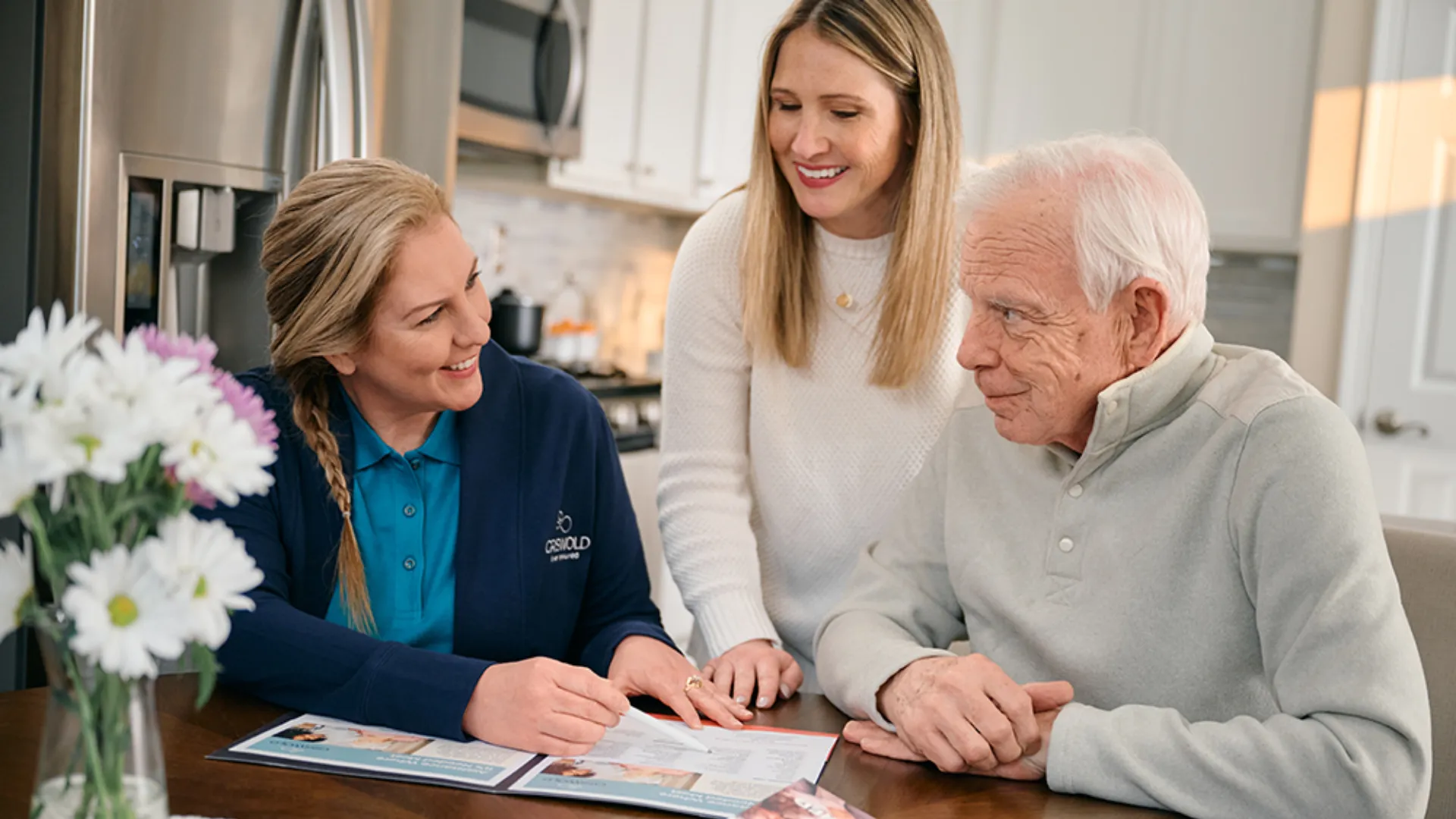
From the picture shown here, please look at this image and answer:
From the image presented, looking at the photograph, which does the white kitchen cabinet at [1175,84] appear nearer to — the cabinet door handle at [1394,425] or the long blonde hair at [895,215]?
the cabinet door handle at [1394,425]

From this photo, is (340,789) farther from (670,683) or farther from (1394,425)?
(1394,425)

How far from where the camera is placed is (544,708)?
1205 millimetres

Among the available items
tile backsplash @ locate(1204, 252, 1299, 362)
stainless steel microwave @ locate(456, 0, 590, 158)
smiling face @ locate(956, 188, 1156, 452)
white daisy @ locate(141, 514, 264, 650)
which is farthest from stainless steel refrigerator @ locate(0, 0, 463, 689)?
tile backsplash @ locate(1204, 252, 1299, 362)

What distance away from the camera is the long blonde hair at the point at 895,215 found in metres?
1.69

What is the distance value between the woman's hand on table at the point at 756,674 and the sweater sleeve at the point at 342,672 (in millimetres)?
322

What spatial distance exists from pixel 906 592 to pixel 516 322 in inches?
101

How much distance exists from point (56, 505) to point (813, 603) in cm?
125

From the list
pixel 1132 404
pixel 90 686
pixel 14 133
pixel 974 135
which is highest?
pixel 974 135

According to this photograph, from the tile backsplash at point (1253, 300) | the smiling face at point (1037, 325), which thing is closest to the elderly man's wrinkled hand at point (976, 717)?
the smiling face at point (1037, 325)

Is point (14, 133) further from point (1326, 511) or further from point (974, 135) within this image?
point (974, 135)

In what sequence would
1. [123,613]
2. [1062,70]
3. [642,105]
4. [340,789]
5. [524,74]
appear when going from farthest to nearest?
1. [1062,70]
2. [642,105]
3. [524,74]
4. [340,789]
5. [123,613]

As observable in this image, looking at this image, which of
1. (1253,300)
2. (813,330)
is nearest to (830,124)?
(813,330)

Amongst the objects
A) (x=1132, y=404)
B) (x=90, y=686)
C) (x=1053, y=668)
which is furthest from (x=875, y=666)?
(x=90, y=686)

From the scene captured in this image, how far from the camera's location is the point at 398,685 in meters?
1.25
